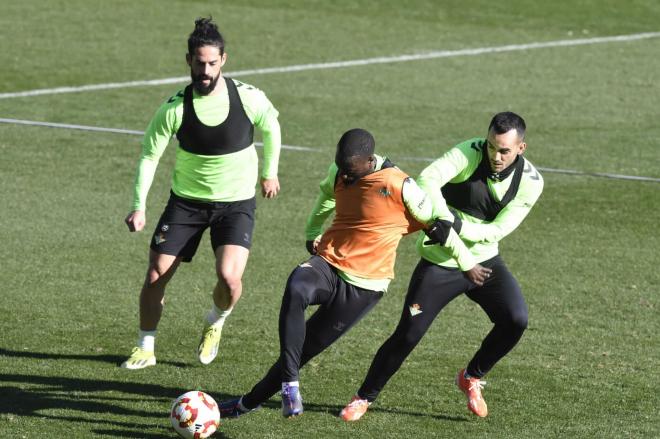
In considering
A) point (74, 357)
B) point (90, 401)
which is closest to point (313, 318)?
point (90, 401)

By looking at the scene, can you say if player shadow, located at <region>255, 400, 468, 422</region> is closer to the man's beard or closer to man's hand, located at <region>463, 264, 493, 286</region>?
man's hand, located at <region>463, 264, 493, 286</region>

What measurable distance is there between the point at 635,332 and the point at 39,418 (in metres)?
5.68

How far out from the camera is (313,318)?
8.83 metres

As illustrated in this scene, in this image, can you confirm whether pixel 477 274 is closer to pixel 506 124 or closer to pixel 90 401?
pixel 506 124

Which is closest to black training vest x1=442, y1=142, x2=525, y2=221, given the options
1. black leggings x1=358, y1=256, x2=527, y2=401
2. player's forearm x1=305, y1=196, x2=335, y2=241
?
black leggings x1=358, y1=256, x2=527, y2=401

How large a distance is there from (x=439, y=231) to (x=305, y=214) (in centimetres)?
725

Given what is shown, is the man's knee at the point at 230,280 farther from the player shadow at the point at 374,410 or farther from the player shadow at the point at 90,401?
the player shadow at the point at 374,410

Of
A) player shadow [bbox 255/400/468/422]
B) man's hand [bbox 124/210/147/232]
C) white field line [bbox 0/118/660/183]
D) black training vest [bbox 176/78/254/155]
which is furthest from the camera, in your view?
white field line [bbox 0/118/660/183]

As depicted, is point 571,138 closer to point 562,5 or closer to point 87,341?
point 87,341

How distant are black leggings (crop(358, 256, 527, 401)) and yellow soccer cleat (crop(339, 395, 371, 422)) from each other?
48mm

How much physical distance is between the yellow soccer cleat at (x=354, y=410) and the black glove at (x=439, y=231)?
1.44 m

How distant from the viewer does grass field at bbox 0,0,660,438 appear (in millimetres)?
9703

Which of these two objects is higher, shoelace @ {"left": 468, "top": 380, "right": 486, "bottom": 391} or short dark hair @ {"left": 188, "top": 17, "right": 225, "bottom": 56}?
short dark hair @ {"left": 188, "top": 17, "right": 225, "bottom": 56}

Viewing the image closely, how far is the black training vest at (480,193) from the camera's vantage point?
30.3ft
